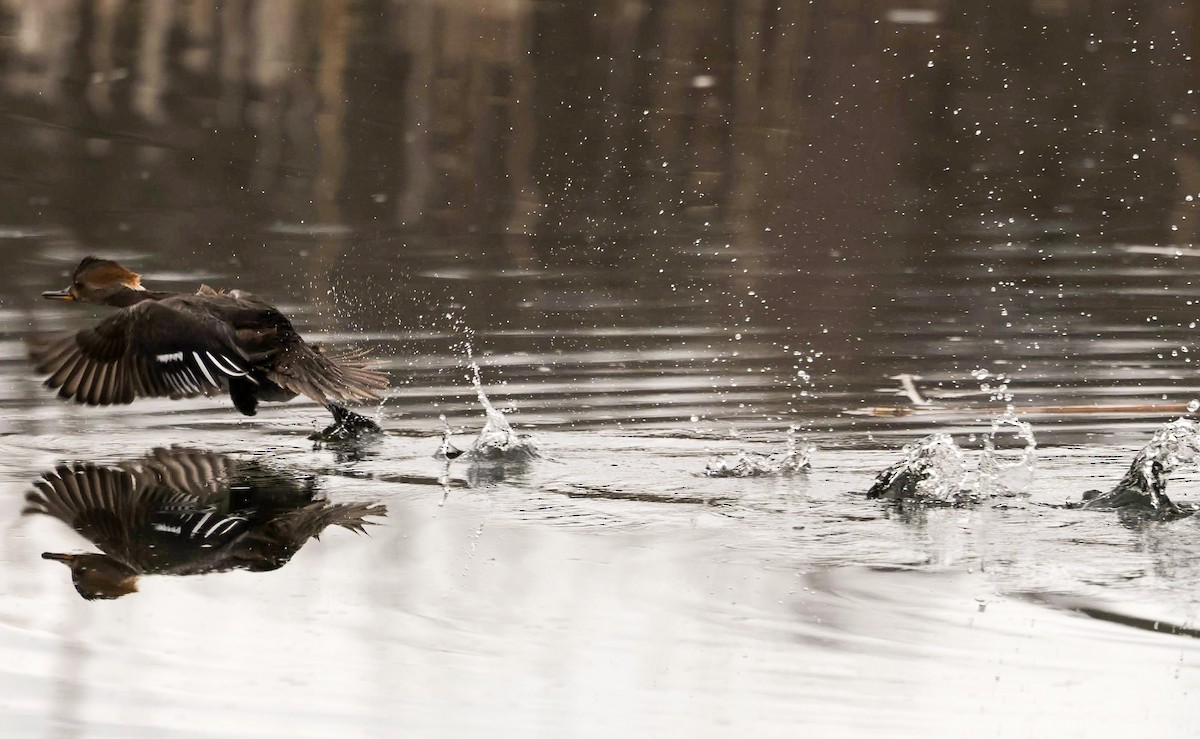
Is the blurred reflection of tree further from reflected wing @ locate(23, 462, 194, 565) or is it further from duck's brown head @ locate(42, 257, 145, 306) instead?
reflected wing @ locate(23, 462, 194, 565)

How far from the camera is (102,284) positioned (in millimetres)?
7789

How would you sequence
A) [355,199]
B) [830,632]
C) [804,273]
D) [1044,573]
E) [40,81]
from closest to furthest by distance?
[830,632] → [1044,573] → [804,273] → [355,199] → [40,81]

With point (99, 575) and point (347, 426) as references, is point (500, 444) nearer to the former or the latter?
point (347, 426)

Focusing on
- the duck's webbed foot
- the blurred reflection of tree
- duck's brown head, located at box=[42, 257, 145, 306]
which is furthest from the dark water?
duck's brown head, located at box=[42, 257, 145, 306]

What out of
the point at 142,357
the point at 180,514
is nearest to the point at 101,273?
the point at 142,357

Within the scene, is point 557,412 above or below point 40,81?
below

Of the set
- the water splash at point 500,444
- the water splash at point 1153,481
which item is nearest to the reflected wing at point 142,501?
the water splash at point 500,444

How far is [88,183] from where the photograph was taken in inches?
512

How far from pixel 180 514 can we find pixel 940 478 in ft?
8.27

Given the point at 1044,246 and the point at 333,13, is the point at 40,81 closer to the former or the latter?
the point at 333,13

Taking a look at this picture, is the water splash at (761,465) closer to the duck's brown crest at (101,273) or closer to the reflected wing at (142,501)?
the reflected wing at (142,501)

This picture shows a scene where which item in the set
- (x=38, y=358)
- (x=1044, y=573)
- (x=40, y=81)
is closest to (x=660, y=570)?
(x=1044, y=573)

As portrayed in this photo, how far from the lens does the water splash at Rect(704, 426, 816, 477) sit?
6.74m

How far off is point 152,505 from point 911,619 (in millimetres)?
2695
